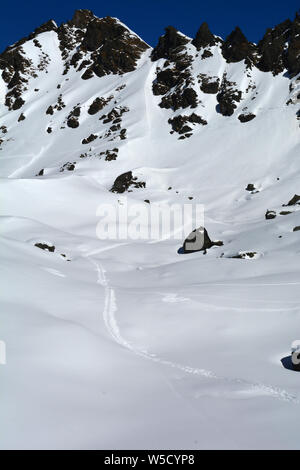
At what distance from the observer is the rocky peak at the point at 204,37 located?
77.6 meters

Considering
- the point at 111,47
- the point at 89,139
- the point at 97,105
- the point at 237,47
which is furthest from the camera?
the point at 111,47

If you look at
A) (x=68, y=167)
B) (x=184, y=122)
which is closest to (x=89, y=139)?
(x=68, y=167)

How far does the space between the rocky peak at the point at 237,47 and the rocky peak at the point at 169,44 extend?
11.5 metres

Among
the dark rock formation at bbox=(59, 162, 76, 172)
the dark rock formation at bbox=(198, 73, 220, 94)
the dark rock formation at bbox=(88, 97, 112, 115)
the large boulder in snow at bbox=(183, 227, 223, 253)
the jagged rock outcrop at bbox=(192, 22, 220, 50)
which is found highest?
the jagged rock outcrop at bbox=(192, 22, 220, 50)

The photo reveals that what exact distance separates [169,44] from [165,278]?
80.2 meters

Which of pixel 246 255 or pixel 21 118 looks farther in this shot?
pixel 21 118

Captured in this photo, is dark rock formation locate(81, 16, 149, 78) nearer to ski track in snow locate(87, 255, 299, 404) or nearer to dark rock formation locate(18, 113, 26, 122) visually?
dark rock formation locate(18, 113, 26, 122)

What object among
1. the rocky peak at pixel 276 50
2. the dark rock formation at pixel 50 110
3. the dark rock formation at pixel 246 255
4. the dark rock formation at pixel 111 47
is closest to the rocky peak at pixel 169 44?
the dark rock formation at pixel 111 47

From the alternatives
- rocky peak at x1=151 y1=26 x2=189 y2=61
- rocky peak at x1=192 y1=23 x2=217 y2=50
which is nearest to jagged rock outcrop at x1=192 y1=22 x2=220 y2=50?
rocky peak at x1=192 y1=23 x2=217 y2=50

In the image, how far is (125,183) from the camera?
49375mm

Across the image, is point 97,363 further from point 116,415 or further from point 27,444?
point 27,444

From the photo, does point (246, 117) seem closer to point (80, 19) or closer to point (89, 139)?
point (89, 139)

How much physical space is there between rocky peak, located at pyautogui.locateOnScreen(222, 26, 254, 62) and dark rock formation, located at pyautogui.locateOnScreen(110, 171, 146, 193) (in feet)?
134

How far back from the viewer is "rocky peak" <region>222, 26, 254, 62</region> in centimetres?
7175
